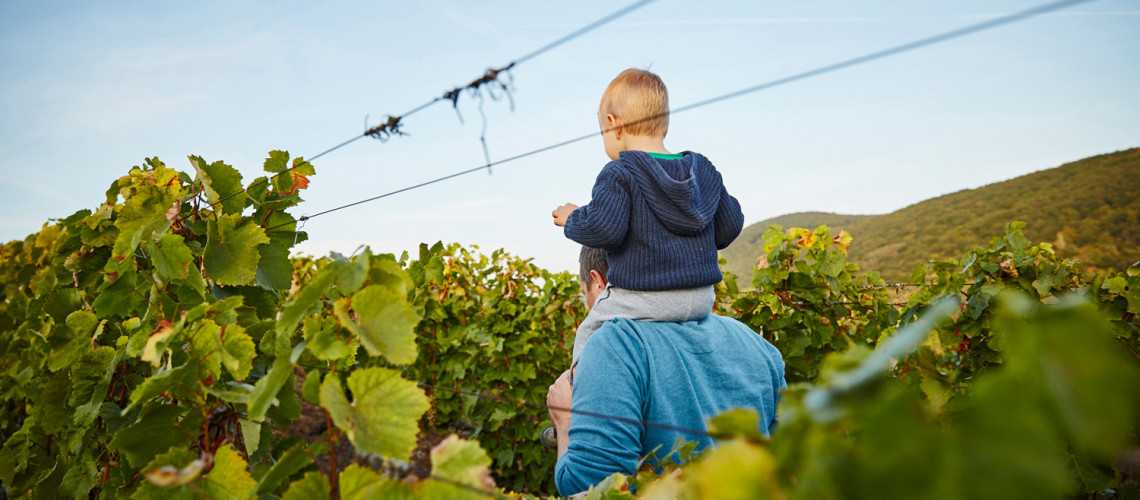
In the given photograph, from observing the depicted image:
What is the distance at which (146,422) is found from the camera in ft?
3.31

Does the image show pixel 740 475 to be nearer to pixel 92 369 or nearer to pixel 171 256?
pixel 171 256

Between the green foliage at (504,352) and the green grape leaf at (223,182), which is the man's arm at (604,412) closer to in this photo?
the green grape leaf at (223,182)

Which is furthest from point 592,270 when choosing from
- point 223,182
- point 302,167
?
point 223,182

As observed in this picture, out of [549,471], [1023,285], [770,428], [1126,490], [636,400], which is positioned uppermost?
[636,400]

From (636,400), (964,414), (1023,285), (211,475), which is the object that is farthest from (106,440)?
(1023,285)

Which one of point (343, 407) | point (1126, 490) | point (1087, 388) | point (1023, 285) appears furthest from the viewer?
point (1023, 285)

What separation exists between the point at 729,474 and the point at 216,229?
154cm

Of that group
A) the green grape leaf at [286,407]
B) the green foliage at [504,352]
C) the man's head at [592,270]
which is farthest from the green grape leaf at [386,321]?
the green foliage at [504,352]

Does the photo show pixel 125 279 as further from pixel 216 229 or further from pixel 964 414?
pixel 964 414

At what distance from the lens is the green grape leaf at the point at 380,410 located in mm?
631

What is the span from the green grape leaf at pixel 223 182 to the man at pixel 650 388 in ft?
3.78

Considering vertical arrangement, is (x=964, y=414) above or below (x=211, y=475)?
above

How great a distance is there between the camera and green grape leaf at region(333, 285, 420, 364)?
0.69 metres

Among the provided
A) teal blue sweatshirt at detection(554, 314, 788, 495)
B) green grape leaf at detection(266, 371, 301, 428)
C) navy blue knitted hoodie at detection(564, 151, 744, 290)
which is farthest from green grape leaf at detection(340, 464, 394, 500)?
navy blue knitted hoodie at detection(564, 151, 744, 290)
